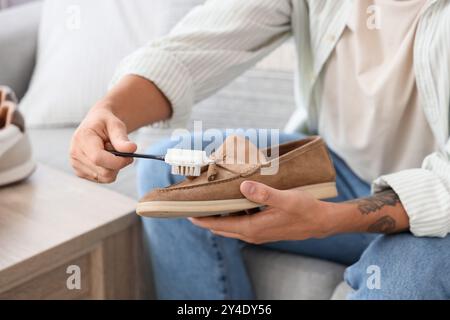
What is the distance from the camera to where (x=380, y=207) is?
789 mm

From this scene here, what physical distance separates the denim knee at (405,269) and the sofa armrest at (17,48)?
3.24 feet

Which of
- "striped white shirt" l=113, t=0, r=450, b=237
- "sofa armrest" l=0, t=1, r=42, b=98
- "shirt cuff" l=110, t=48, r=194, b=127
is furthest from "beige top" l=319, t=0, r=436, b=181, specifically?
"sofa armrest" l=0, t=1, r=42, b=98

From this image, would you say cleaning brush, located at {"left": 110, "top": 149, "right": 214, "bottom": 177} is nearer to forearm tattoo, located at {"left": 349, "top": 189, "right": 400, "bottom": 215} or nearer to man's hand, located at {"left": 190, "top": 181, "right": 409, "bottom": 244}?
man's hand, located at {"left": 190, "top": 181, "right": 409, "bottom": 244}

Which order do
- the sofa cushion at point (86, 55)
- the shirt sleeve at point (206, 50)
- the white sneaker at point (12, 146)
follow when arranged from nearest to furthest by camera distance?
1. the shirt sleeve at point (206, 50)
2. the white sneaker at point (12, 146)
3. the sofa cushion at point (86, 55)

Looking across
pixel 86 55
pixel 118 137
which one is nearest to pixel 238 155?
pixel 118 137

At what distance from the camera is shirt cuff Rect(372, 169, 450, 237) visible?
76cm

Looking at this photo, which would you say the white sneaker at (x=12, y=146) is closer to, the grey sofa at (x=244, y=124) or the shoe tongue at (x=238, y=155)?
the grey sofa at (x=244, y=124)

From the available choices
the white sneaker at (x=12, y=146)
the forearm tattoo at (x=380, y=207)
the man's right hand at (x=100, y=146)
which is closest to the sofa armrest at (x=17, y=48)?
the white sneaker at (x=12, y=146)

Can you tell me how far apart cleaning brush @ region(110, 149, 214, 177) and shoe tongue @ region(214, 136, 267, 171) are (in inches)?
1.2

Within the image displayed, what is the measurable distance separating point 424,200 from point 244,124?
55 centimetres

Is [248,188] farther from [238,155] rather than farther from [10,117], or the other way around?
[10,117]

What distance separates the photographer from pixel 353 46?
934 millimetres

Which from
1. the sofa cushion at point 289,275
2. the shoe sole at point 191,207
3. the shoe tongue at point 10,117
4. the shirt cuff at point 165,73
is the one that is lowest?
the sofa cushion at point 289,275

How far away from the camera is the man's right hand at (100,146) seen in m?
0.70
